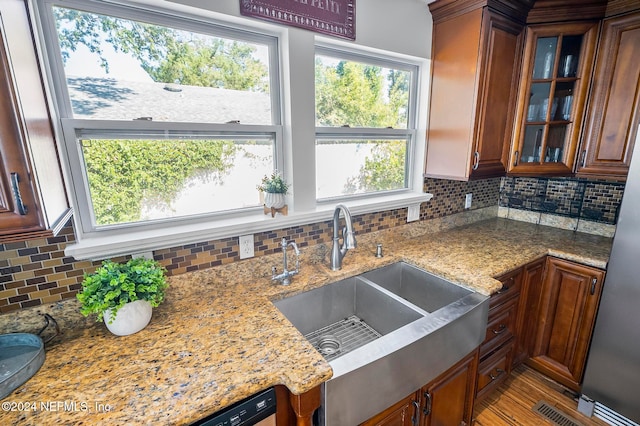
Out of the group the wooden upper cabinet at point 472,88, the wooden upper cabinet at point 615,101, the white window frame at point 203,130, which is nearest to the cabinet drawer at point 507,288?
the wooden upper cabinet at point 472,88

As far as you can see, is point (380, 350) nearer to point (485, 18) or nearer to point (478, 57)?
point (478, 57)

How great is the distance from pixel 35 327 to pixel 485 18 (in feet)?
8.42

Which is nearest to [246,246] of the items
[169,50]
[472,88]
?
[169,50]

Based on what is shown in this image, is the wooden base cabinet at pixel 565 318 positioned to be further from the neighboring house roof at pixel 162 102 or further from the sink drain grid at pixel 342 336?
the neighboring house roof at pixel 162 102

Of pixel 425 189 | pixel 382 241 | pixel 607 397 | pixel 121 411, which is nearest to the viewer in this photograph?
pixel 121 411

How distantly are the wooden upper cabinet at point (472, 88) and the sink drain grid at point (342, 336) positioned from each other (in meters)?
1.12

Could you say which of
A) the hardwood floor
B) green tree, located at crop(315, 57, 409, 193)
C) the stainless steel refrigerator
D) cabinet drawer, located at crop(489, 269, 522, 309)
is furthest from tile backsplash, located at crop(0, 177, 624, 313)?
the hardwood floor

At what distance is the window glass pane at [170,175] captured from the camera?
1.22 m

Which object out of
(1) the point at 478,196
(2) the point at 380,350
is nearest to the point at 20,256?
(2) the point at 380,350

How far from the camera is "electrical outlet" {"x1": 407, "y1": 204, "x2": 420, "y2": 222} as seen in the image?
6.73 feet

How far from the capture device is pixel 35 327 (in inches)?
41.9

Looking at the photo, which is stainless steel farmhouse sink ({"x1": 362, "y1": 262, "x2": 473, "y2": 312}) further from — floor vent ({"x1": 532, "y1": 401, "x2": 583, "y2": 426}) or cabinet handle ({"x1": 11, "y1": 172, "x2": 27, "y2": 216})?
cabinet handle ({"x1": 11, "y1": 172, "x2": 27, "y2": 216})

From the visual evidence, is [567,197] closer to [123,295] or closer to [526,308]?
[526,308]

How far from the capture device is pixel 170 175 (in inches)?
52.9
